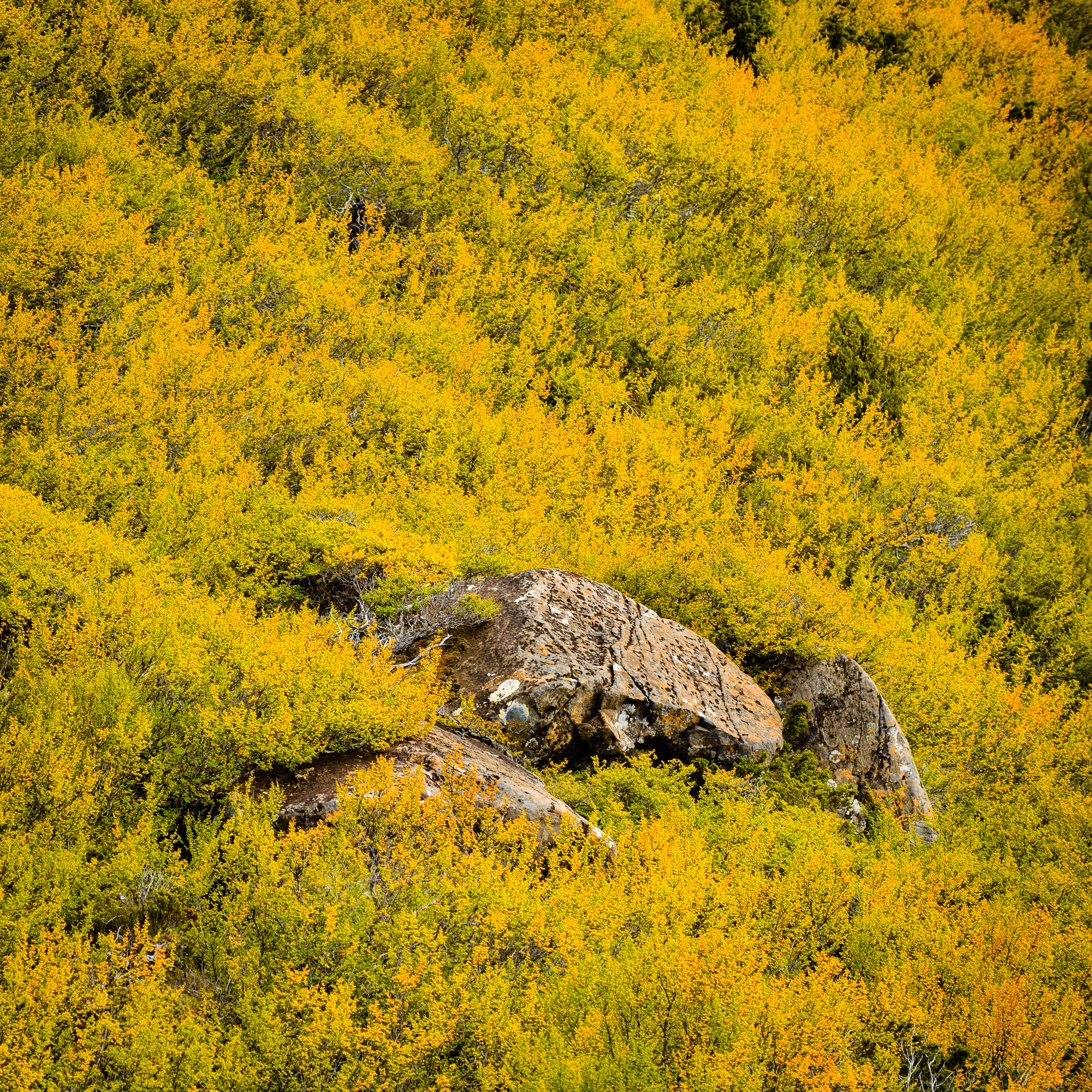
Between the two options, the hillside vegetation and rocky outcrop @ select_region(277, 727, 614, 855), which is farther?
rocky outcrop @ select_region(277, 727, 614, 855)

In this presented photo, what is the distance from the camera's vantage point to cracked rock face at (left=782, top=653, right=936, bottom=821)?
11.0 metres

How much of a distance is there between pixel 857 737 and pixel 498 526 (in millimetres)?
5242

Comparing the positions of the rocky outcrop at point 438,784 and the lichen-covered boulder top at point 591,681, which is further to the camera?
the lichen-covered boulder top at point 591,681

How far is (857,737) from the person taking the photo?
11.3 meters

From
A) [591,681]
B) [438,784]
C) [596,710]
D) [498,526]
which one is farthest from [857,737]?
[438,784]

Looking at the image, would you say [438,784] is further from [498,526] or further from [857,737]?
[857,737]

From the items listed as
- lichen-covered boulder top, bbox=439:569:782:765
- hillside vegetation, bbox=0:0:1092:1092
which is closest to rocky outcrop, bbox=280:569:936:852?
lichen-covered boulder top, bbox=439:569:782:765

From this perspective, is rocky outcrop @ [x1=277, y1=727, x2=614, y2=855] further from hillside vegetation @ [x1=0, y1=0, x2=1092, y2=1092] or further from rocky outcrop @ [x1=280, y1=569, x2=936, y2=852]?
hillside vegetation @ [x1=0, y1=0, x2=1092, y2=1092]

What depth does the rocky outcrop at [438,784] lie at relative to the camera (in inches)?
262

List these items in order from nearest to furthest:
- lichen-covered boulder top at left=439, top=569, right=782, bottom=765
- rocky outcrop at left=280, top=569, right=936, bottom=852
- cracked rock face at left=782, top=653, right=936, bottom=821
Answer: rocky outcrop at left=280, top=569, right=936, bottom=852
lichen-covered boulder top at left=439, top=569, right=782, bottom=765
cracked rock face at left=782, top=653, right=936, bottom=821

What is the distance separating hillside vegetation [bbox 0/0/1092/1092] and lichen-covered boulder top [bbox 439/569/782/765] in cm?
51

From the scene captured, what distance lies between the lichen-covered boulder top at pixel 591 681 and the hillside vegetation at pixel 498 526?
0.51 metres

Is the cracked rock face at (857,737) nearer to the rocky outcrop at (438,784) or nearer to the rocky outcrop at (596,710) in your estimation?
the rocky outcrop at (596,710)

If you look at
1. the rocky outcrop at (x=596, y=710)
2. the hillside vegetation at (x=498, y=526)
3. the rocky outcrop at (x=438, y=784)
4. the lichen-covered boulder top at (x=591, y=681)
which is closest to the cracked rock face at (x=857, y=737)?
the rocky outcrop at (x=596, y=710)
